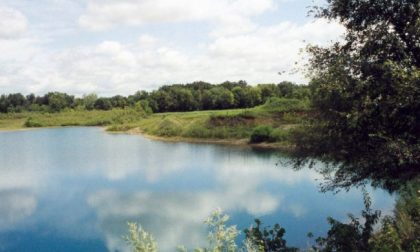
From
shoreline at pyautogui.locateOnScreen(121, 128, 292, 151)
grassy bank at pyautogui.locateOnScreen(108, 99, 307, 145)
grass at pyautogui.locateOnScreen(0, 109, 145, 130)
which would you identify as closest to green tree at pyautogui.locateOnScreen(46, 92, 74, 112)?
grass at pyautogui.locateOnScreen(0, 109, 145, 130)

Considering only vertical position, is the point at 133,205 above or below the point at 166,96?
below

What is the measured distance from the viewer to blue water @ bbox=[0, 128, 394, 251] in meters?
20.5

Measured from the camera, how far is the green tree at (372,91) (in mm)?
12156

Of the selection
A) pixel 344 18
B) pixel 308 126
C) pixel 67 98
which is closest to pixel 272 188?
pixel 308 126

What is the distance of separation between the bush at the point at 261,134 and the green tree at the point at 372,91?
40.7 metres

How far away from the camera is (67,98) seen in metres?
137

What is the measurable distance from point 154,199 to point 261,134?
2999cm

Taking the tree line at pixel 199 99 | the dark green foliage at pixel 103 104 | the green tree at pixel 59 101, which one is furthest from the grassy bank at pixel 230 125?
the green tree at pixel 59 101

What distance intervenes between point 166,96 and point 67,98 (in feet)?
145

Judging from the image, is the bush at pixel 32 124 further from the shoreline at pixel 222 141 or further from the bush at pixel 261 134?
the bush at pixel 261 134

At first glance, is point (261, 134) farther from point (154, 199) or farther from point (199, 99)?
point (199, 99)

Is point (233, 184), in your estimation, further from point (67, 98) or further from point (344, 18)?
point (67, 98)

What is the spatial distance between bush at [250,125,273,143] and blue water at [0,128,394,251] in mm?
8155

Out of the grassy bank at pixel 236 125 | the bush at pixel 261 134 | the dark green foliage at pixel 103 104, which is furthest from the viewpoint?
the dark green foliage at pixel 103 104
